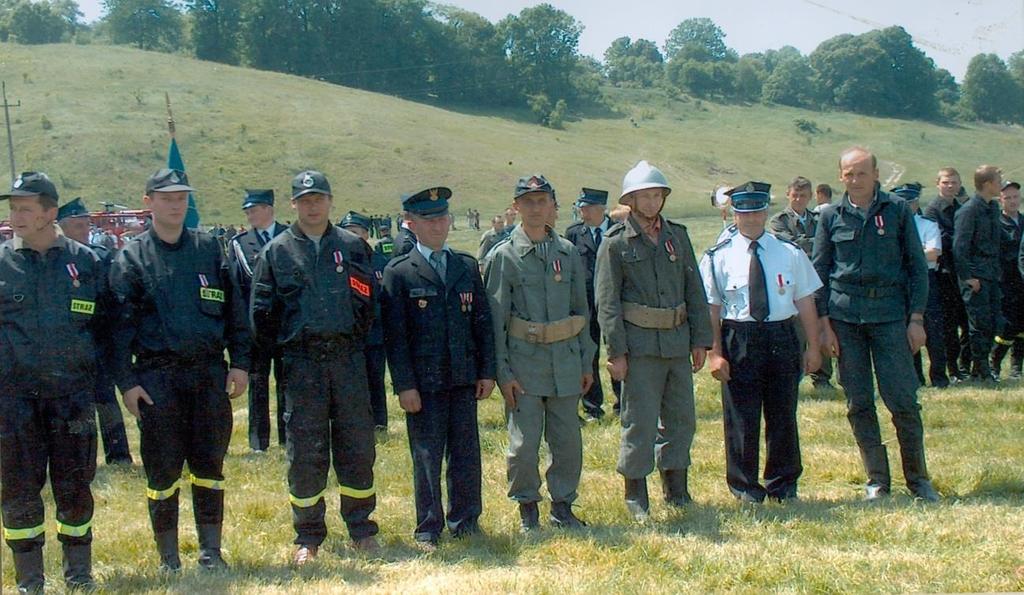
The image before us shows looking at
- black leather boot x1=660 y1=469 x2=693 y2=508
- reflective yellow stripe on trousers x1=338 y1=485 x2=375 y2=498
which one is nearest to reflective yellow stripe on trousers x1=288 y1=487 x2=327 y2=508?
reflective yellow stripe on trousers x1=338 y1=485 x2=375 y2=498

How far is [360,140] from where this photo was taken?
231ft

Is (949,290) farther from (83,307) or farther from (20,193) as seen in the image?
(20,193)

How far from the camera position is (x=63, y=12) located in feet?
391

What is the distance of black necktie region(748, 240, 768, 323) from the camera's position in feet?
21.9

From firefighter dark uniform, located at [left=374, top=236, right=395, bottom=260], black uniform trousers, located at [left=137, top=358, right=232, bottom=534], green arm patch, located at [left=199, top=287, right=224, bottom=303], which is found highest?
green arm patch, located at [left=199, top=287, right=224, bottom=303]

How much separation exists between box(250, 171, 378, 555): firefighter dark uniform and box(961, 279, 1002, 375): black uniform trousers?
7.88 m

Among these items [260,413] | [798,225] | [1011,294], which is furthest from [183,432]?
[1011,294]

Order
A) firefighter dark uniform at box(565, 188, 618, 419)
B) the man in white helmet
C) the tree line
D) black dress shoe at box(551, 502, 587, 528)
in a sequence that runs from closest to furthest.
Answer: black dress shoe at box(551, 502, 587, 528)
the man in white helmet
firefighter dark uniform at box(565, 188, 618, 419)
the tree line

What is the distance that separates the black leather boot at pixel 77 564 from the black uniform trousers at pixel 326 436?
1146mm

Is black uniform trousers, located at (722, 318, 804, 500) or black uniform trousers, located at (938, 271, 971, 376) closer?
black uniform trousers, located at (722, 318, 804, 500)

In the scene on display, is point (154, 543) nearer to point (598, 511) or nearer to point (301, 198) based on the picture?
point (301, 198)

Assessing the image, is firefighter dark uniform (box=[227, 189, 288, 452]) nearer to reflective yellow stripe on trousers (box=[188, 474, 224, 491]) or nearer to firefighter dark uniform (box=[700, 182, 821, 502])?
reflective yellow stripe on trousers (box=[188, 474, 224, 491])

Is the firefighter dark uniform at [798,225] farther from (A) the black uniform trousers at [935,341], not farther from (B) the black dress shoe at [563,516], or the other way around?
(B) the black dress shoe at [563,516]

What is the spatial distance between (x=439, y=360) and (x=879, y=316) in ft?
9.76
